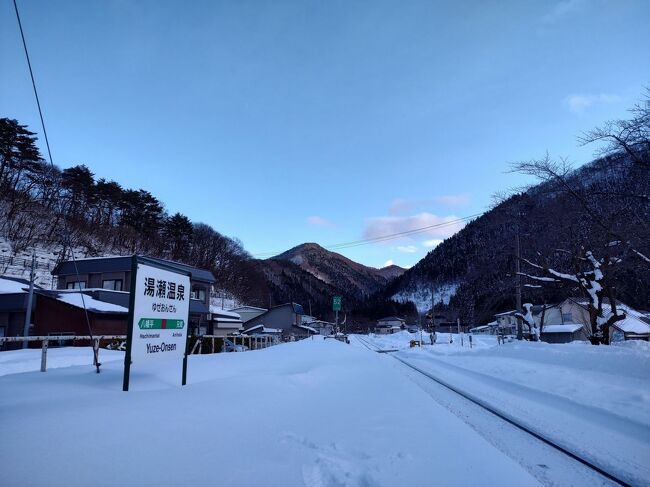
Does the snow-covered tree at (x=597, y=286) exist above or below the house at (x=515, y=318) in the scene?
above

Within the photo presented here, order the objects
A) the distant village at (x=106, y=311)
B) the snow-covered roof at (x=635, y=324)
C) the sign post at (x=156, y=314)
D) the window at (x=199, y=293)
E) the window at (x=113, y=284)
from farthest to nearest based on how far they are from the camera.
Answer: the snow-covered roof at (x=635, y=324), the window at (x=199, y=293), the window at (x=113, y=284), the distant village at (x=106, y=311), the sign post at (x=156, y=314)

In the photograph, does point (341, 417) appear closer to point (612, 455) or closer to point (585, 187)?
point (612, 455)

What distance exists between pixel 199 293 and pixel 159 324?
3861 centimetres

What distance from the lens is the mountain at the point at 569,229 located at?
13.1 metres

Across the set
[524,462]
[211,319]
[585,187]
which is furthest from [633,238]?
[211,319]

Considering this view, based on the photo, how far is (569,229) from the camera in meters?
17.6

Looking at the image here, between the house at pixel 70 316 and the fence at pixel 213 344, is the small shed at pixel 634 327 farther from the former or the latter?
the house at pixel 70 316

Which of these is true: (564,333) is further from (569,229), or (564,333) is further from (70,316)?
(70,316)

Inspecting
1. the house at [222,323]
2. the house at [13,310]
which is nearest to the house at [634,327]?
the house at [222,323]

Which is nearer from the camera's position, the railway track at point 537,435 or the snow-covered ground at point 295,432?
the snow-covered ground at point 295,432

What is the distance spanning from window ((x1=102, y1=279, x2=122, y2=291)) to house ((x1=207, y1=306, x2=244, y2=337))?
1055 centimetres

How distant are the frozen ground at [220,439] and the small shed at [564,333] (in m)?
52.4

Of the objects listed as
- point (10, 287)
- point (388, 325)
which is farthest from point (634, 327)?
point (388, 325)

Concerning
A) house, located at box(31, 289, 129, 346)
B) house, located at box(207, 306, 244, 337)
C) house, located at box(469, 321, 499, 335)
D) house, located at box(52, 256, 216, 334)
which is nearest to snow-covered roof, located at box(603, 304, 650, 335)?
house, located at box(469, 321, 499, 335)
